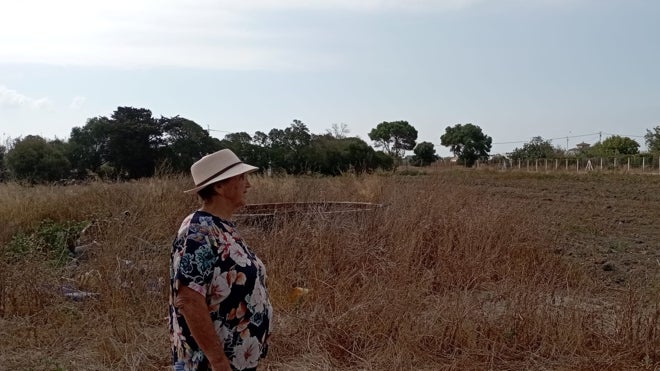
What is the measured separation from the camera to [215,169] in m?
2.38

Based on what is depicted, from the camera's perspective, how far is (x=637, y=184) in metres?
23.1

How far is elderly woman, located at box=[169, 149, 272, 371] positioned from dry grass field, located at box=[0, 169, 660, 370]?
1706 mm

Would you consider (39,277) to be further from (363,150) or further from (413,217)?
(363,150)

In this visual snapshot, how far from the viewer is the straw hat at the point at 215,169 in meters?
2.36

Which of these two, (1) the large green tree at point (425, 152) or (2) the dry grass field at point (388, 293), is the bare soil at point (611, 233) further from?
(1) the large green tree at point (425, 152)

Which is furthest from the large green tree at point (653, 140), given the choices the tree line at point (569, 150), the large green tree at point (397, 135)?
the large green tree at point (397, 135)

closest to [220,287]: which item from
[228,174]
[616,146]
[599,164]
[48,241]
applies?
[228,174]

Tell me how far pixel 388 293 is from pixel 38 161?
15857 millimetres

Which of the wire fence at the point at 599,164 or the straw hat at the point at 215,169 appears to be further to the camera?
the wire fence at the point at 599,164

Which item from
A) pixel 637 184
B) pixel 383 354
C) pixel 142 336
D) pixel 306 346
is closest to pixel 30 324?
pixel 142 336

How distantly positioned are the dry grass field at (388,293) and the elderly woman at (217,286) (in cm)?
171

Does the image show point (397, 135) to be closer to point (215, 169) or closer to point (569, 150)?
point (569, 150)

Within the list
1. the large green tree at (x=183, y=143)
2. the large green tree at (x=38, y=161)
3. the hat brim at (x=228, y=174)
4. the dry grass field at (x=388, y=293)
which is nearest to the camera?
the hat brim at (x=228, y=174)

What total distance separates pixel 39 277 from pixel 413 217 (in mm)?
4095
